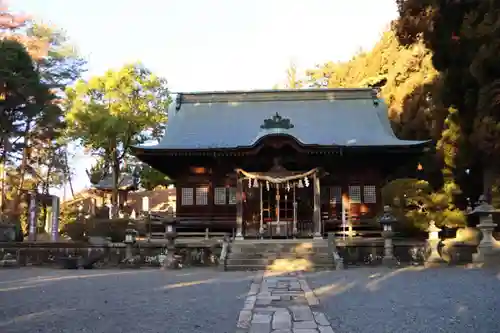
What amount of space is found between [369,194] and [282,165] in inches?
162

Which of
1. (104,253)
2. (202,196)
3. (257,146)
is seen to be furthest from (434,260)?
(104,253)

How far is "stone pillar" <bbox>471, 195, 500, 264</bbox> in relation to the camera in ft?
42.3

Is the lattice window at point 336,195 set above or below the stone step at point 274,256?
above

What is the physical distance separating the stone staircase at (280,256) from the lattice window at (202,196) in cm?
516

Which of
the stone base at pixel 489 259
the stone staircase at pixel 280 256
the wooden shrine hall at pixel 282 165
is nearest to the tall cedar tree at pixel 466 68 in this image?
the wooden shrine hall at pixel 282 165

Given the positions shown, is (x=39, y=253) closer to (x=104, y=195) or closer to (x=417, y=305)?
(x=417, y=305)

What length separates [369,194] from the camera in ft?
64.6

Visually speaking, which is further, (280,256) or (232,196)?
(232,196)

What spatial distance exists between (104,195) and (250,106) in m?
15.7

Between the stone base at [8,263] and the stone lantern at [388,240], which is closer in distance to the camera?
the stone lantern at [388,240]

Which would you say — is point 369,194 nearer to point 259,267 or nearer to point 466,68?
point 466,68

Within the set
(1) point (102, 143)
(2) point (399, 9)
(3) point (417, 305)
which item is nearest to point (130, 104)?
(1) point (102, 143)

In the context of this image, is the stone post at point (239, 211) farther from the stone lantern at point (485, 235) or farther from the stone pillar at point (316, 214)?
the stone lantern at point (485, 235)

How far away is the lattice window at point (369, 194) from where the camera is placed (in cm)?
1959
